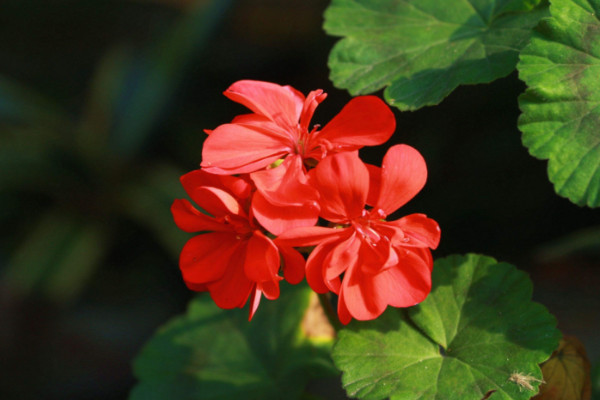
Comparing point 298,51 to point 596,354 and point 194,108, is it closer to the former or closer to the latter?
point 194,108

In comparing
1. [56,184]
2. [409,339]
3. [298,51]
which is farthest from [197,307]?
[298,51]

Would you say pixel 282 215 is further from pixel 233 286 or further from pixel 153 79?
pixel 153 79

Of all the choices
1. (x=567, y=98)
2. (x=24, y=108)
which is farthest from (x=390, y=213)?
(x=24, y=108)

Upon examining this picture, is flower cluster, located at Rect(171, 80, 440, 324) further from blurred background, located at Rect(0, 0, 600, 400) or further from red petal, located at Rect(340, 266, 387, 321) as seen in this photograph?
blurred background, located at Rect(0, 0, 600, 400)

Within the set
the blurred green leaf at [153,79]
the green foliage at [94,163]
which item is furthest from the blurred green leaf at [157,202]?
the blurred green leaf at [153,79]

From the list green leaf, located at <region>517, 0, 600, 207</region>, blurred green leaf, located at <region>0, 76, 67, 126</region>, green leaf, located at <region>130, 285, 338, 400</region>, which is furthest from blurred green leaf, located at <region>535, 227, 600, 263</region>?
blurred green leaf, located at <region>0, 76, 67, 126</region>
